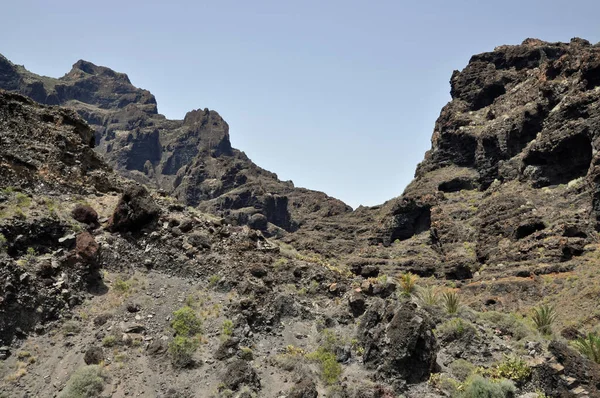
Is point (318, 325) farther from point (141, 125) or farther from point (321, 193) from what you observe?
point (141, 125)

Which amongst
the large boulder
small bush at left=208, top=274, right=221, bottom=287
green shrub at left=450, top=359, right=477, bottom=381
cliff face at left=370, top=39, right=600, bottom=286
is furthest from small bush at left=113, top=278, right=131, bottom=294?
cliff face at left=370, top=39, right=600, bottom=286

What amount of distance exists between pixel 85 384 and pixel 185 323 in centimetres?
400

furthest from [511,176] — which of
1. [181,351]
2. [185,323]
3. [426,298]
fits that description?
[181,351]

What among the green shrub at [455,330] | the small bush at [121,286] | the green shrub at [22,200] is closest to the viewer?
the green shrub at [455,330]

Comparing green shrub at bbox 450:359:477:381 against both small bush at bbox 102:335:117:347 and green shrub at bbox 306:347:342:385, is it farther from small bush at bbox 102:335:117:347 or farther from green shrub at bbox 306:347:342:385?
small bush at bbox 102:335:117:347

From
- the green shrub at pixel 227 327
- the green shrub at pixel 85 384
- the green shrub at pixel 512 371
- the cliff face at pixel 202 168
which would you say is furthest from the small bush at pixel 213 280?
the cliff face at pixel 202 168

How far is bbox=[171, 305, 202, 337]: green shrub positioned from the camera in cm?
1557

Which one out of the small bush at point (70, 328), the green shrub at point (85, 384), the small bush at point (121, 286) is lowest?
the green shrub at point (85, 384)

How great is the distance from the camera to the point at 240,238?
22703 millimetres

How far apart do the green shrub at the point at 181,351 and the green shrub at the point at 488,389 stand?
9062mm

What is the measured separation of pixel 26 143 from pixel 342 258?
50782 millimetres

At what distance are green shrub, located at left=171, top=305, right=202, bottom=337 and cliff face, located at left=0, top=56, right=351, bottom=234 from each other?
83083 mm

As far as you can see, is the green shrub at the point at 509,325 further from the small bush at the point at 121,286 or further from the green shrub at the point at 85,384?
the small bush at the point at 121,286

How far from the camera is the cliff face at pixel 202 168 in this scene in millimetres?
114500
